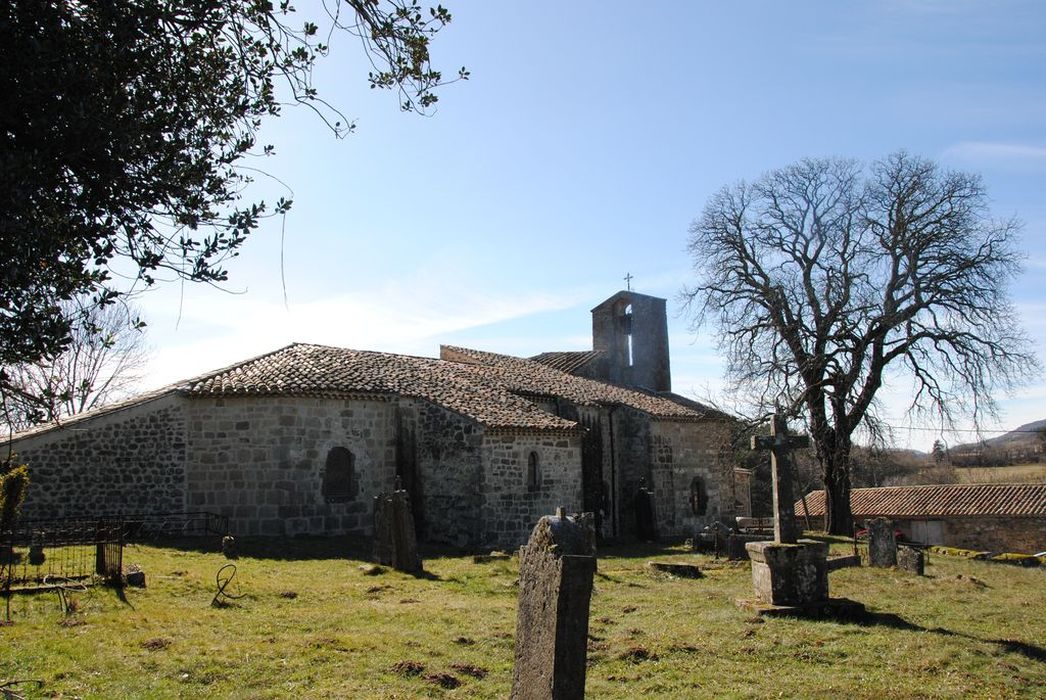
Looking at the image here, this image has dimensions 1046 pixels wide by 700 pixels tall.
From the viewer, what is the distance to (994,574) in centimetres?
1780

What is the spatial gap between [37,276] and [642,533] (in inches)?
886

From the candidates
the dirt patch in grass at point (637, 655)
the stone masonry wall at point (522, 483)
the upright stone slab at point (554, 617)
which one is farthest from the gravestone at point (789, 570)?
the stone masonry wall at point (522, 483)

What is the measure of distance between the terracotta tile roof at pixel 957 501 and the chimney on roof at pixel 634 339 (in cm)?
1110

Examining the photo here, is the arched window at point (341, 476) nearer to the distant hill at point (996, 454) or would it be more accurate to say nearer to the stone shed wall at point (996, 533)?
the stone shed wall at point (996, 533)

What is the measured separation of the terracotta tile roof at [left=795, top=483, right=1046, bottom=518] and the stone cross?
26.0m

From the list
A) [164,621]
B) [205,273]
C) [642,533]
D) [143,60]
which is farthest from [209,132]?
[642,533]

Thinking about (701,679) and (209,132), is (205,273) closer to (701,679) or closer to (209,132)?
(209,132)

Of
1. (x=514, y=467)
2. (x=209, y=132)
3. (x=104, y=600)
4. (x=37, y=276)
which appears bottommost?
(x=104, y=600)

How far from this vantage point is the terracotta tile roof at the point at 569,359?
33781mm

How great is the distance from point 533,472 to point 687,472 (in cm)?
921

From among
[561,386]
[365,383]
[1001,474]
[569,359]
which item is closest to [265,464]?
[365,383]

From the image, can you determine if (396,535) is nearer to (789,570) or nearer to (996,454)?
(789,570)

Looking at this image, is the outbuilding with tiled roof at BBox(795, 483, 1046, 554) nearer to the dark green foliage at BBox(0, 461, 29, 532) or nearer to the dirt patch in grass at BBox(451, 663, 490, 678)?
the dirt patch in grass at BBox(451, 663, 490, 678)

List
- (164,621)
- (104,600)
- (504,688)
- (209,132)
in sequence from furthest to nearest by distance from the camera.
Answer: (104,600) < (164,621) < (504,688) < (209,132)
